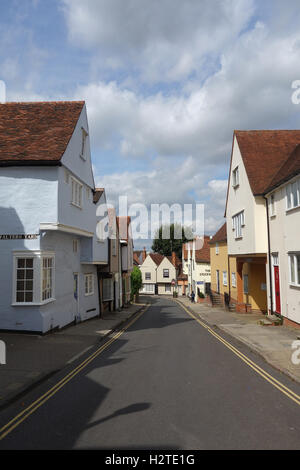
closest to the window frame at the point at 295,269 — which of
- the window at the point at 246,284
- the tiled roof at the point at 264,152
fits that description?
the tiled roof at the point at 264,152

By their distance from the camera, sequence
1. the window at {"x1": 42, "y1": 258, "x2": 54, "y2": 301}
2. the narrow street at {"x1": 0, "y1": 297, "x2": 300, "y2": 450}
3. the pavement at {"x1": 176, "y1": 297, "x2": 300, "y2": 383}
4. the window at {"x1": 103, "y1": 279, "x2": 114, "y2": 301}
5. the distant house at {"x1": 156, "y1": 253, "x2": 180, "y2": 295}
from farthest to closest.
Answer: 1. the distant house at {"x1": 156, "y1": 253, "x2": 180, "y2": 295}
2. the window at {"x1": 103, "y1": 279, "x2": 114, "y2": 301}
3. the window at {"x1": 42, "y1": 258, "x2": 54, "y2": 301}
4. the pavement at {"x1": 176, "y1": 297, "x2": 300, "y2": 383}
5. the narrow street at {"x1": 0, "y1": 297, "x2": 300, "y2": 450}

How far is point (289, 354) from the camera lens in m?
10.8

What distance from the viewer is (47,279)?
48.0 feet

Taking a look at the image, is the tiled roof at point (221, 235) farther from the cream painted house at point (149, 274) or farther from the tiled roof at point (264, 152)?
the cream painted house at point (149, 274)

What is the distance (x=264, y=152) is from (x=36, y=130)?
44.8 feet

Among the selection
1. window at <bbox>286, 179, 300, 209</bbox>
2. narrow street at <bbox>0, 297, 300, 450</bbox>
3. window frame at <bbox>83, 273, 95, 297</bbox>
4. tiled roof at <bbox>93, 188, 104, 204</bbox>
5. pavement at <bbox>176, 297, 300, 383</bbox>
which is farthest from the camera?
tiled roof at <bbox>93, 188, 104, 204</bbox>

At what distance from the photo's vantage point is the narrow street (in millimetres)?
5062

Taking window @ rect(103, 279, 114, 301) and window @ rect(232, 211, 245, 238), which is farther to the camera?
window @ rect(103, 279, 114, 301)

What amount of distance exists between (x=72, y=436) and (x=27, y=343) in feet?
25.7

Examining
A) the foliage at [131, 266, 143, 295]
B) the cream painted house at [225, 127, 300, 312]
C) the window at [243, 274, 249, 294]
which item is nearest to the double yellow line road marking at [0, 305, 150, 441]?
the cream painted house at [225, 127, 300, 312]

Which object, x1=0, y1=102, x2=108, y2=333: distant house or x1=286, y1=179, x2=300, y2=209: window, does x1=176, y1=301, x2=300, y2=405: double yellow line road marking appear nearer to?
x1=286, y1=179, x2=300, y2=209: window

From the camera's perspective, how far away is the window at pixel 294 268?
15.2 metres
